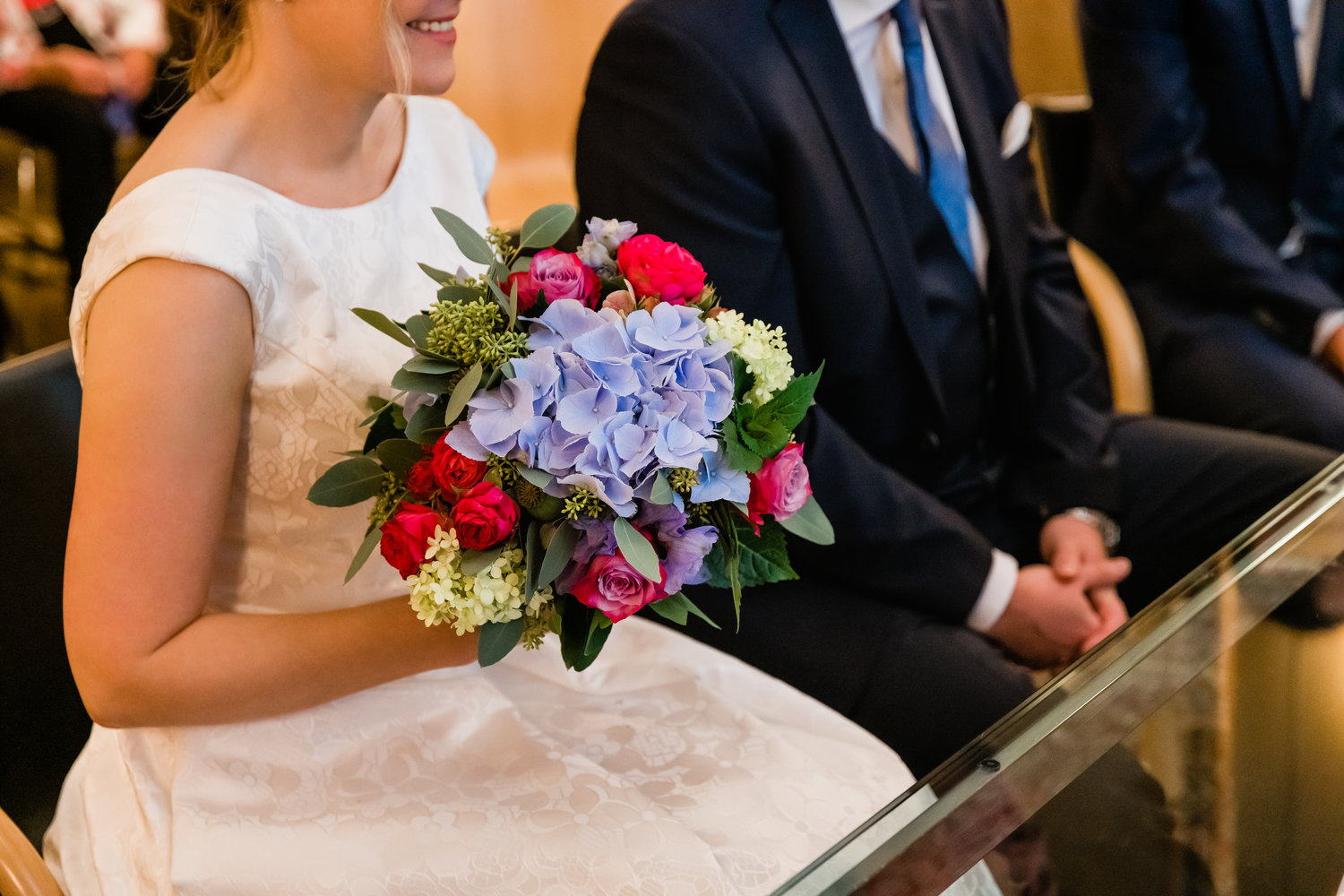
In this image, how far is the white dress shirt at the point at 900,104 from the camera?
1.68 meters

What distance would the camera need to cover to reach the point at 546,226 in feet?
3.57

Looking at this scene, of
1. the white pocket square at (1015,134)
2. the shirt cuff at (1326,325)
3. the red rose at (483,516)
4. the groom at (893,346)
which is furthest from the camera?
the shirt cuff at (1326,325)

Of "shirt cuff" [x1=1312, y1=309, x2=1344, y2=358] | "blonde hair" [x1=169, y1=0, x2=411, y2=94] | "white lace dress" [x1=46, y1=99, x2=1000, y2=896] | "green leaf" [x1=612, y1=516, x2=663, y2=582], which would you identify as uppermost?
"blonde hair" [x1=169, y1=0, x2=411, y2=94]

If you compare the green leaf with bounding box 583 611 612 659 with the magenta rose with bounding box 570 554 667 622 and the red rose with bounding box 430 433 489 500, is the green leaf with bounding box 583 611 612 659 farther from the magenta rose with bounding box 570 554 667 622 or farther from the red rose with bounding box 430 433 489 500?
the red rose with bounding box 430 433 489 500

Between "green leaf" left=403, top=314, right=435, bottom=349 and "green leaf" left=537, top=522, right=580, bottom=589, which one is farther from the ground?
"green leaf" left=403, top=314, right=435, bottom=349

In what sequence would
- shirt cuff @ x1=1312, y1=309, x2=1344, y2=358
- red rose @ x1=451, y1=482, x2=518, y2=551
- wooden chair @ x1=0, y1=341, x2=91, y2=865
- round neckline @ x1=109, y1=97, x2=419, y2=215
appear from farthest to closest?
1. shirt cuff @ x1=1312, y1=309, x2=1344, y2=358
2. wooden chair @ x1=0, y1=341, x2=91, y2=865
3. round neckline @ x1=109, y1=97, x2=419, y2=215
4. red rose @ x1=451, y1=482, x2=518, y2=551

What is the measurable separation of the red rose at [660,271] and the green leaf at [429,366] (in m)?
0.18

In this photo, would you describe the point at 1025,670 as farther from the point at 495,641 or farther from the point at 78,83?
the point at 78,83

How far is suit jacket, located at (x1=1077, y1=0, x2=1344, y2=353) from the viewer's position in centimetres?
224

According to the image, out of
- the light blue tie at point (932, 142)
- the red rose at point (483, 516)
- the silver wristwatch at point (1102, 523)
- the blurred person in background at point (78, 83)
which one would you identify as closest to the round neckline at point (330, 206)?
the red rose at point (483, 516)

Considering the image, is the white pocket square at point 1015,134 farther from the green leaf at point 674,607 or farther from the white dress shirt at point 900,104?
the green leaf at point 674,607

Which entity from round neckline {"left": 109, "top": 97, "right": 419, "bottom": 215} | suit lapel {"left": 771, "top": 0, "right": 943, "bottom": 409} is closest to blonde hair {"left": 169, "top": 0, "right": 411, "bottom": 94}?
round neckline {"left": 109, "top": 97, "right": 419, "bottom": 215}

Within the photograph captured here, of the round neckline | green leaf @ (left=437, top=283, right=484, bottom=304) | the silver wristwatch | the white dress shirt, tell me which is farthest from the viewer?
the silver wristwatch

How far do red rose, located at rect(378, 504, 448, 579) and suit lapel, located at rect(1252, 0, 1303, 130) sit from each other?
6.73 ft
